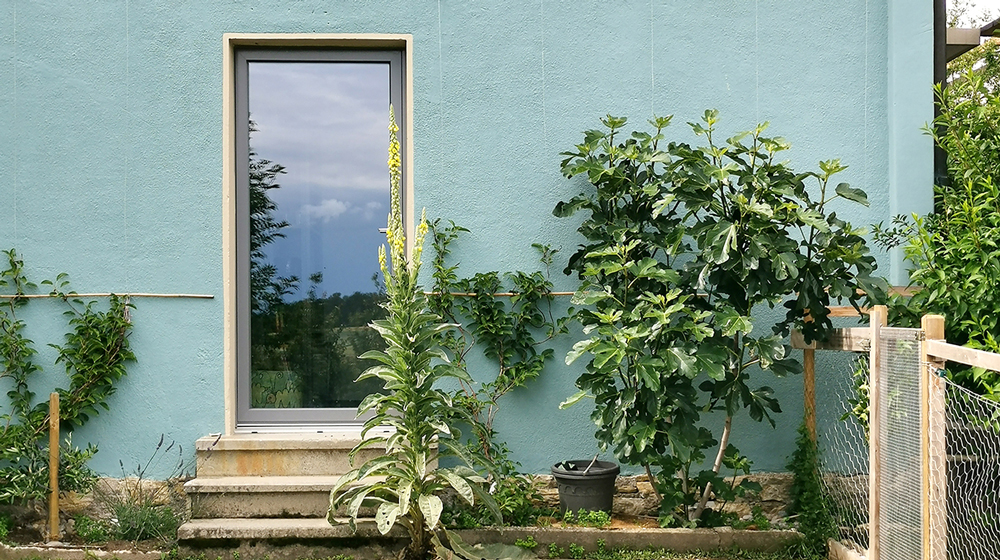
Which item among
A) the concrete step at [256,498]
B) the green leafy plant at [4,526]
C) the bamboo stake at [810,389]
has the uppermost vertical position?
the bamboo stake at [810,389]

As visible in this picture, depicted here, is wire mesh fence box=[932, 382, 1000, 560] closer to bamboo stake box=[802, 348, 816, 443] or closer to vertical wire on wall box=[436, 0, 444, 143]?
bamboo stake box=[802, 348, 816, 443]

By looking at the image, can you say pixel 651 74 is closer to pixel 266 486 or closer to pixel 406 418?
pixel 406 418

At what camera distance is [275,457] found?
14.7 feet

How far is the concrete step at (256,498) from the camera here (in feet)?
14.0

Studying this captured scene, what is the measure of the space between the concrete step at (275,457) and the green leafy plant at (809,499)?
2321 mm

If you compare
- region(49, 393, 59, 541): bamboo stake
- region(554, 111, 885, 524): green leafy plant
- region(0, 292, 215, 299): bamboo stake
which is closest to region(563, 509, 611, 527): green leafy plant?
region(554, 111, 885, 524): green leafy plant

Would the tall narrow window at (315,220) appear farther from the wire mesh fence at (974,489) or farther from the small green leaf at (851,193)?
the wire mesh fence at (974,489)

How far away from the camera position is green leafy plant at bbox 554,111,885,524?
3.96 metres

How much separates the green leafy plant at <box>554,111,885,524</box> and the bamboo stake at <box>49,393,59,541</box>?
2758mm

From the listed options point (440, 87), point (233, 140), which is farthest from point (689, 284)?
point (233, 140)

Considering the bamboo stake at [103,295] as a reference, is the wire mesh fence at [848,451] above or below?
below

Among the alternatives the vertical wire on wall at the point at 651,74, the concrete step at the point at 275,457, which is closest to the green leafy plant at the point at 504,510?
the concrete step at the point at 275,457

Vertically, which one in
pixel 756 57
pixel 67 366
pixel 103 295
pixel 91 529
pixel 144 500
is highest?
pixel 756 57

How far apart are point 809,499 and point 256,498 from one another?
117 inches
